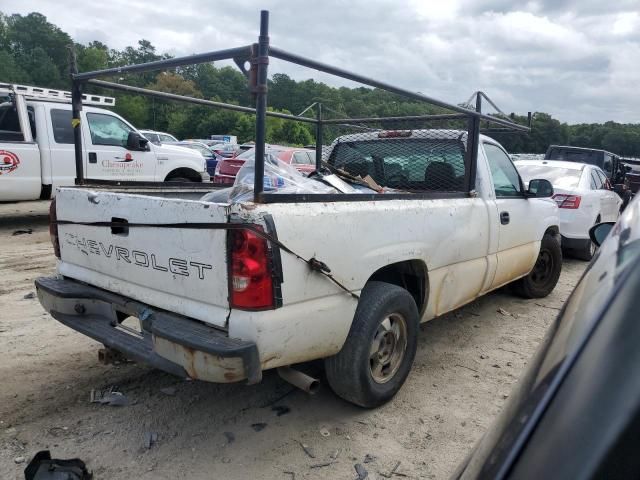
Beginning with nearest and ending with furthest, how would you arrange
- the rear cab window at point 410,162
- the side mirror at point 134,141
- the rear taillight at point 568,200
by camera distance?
the rear cab window at point 410,162
the rear taillight at point 568,200
the side mirror at point 134,141

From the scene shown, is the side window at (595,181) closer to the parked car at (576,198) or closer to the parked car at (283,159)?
the parked car at (576,198)

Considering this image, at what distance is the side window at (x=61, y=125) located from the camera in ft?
27.7

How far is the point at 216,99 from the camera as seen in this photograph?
8.23 metres

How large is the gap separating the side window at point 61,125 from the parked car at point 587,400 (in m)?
9.19

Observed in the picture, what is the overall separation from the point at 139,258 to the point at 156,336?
515mm

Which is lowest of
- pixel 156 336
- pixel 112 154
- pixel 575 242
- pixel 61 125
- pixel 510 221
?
pixel 575 242

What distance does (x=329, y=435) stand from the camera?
2.83 m

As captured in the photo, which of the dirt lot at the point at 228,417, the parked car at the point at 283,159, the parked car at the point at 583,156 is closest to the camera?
the dirt lot at the point at 228,417

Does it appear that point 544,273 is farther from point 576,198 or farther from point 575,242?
point 576,198

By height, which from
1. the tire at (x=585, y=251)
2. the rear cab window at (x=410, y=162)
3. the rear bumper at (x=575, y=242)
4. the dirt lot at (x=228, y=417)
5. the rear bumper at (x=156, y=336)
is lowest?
the dirt lot at (x=228, y=417)

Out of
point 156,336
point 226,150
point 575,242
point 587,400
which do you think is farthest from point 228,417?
point 226,150

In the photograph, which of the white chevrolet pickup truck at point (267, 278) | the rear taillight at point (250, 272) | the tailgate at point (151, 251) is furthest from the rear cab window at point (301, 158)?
the rear taillight at point (250, 272)

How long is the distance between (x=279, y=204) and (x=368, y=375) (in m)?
1.18

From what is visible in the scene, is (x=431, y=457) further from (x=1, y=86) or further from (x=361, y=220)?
(x=1, y=86)
